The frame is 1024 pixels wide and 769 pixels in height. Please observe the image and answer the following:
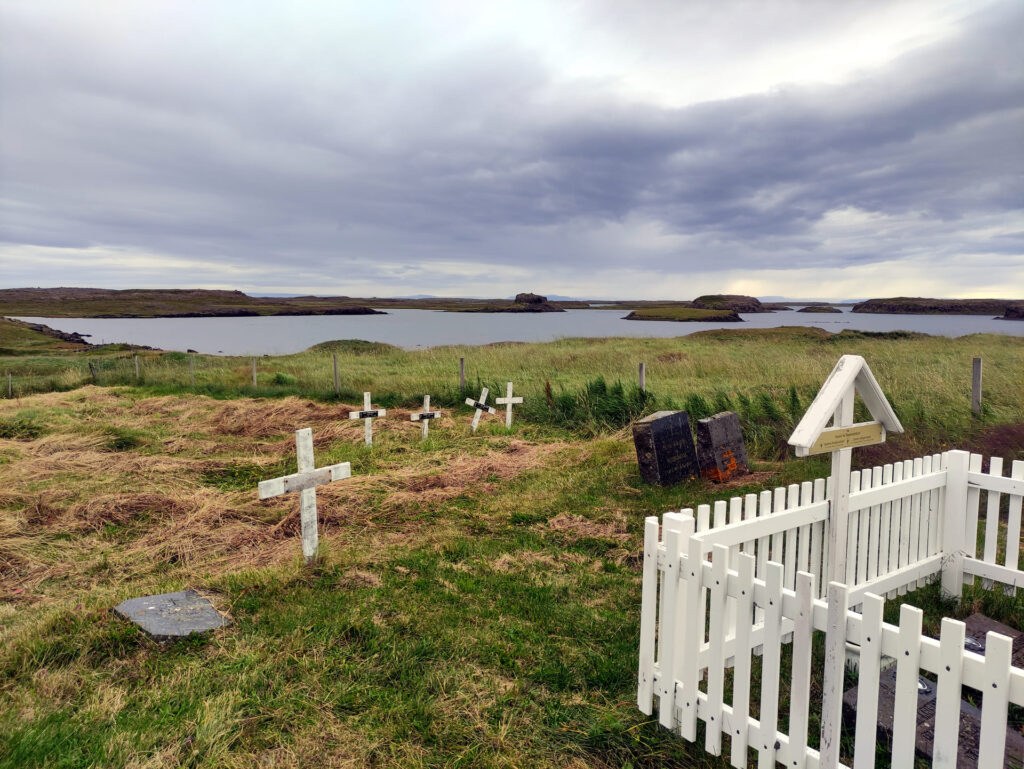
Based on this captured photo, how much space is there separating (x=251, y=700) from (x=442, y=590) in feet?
6.39

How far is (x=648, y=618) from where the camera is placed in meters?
3.35

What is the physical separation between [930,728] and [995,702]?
4.32ft

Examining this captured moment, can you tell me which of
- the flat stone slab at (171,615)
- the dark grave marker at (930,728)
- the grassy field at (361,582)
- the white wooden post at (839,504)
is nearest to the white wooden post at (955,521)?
the grassy field at (361,582)

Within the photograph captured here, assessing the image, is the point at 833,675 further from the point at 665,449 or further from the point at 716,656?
the point at 665,449

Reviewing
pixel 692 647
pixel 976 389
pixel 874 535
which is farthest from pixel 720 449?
pixel 692 647

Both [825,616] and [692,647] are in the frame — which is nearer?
[825,616]

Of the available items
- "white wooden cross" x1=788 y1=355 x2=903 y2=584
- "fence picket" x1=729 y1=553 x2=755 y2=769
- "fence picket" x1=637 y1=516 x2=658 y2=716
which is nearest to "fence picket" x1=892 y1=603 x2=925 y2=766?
"fence picket" x1=729 y1=553 x2=755 y2=769

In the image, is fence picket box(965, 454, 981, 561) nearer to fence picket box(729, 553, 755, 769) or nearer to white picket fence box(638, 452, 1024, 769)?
white picket fence box(638, 452, 1024, 769)

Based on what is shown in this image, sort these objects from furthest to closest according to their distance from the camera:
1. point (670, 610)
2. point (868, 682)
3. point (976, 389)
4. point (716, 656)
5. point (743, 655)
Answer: point (976, 389)
point (670, 610)
point (716, 656)
point (743, 655)
point (868, 682)

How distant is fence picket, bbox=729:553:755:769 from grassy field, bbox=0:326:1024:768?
0.29 m

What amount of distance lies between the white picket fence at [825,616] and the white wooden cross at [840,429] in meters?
0.27

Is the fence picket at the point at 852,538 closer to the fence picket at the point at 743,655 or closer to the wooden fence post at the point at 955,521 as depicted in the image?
the wooden fence post at the point at 955,521

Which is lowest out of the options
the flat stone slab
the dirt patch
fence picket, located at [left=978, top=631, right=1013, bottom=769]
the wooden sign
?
the dirt patch

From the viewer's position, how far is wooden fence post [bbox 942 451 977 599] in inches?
202
